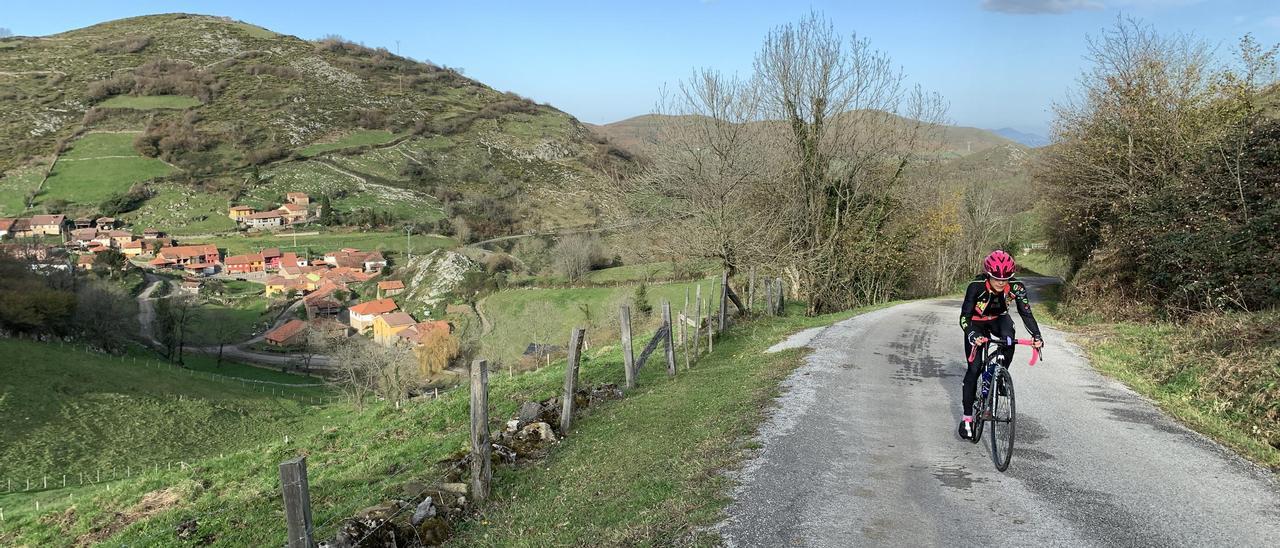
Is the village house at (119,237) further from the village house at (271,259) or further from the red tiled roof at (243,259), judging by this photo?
the village house at (271,259)

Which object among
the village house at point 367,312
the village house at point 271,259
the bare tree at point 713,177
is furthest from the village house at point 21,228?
the bare tree at point 713,177

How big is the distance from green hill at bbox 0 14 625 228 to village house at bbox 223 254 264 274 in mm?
20969

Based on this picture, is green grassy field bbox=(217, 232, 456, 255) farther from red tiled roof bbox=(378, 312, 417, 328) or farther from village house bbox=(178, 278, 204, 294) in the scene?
red tiled roof bbox=(378, 312, 417, 328)

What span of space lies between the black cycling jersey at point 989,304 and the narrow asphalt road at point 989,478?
5.57 feet

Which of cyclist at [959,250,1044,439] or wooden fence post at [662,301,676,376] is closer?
cyclist at [959,250,1044,439]

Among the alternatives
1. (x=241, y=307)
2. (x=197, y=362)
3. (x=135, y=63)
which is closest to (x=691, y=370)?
(x=197, y=362)

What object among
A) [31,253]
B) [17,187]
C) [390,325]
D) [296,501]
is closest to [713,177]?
[296,501]

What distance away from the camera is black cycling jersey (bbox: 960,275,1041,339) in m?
7.61

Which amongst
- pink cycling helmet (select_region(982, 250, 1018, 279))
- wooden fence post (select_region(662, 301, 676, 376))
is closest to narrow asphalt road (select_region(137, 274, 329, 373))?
wooden fence post (select_region(662, 301, 676, 376))

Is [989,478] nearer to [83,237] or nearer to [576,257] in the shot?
[576,257]

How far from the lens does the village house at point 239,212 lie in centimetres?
11432

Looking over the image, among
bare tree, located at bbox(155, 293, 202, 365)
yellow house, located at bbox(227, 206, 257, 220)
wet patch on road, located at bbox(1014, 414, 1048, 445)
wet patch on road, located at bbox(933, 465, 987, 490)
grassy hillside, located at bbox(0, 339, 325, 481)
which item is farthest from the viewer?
yellow house, located at bbox(227, 206, 257, 220)

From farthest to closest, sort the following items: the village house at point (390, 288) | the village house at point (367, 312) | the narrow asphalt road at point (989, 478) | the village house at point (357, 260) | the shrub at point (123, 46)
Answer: the shrub at point (123, 46) < the village house at point (357, 260) < the village house at point (390, 288) < the village house at point (367, 312) < the narrow asphalt road at point (989, 478)

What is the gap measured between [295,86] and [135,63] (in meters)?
42.3
